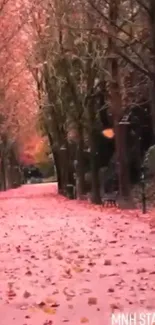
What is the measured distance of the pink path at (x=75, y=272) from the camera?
6.93 metres

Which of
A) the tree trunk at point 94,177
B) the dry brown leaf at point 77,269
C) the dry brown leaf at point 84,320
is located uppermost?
the tree trunk at point 94,177

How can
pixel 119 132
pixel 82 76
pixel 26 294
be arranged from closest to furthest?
1. pixel 26 294
2. pixel 119 132
3. pixel 82 76

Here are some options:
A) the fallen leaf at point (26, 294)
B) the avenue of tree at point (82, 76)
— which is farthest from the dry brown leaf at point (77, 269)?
the avenue of tree at point (82, 76)

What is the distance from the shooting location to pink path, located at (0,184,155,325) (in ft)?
22.7

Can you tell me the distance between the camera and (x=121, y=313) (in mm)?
6586

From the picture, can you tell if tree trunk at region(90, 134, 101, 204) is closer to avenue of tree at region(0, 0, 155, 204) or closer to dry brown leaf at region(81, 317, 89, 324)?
avenue of tree at region(0, 0, 155, 204)

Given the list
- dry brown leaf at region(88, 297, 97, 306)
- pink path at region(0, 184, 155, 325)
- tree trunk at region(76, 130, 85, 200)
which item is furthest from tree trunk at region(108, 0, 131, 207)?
dry brown leaf at region(88, 297, 97, 306)

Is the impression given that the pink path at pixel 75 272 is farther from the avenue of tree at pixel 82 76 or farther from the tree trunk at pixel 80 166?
the tree trunk at pixel 80 166

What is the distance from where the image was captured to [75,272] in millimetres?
9258

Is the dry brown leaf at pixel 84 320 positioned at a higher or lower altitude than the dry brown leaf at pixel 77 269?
lower

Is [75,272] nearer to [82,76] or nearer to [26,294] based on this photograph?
[26,294]

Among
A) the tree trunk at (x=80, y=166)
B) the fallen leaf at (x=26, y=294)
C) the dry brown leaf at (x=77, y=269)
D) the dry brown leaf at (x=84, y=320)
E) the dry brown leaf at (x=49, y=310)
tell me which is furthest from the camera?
the tree trunk at (x=80, y=166)

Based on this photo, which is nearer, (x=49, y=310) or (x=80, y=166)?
(x=49, y=310)

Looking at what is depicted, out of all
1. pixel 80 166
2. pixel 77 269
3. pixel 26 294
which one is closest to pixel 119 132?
pixel 80 166
